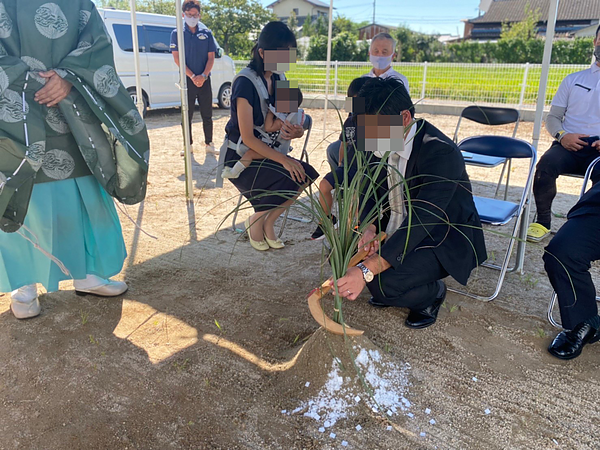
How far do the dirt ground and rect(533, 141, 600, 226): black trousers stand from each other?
0.78m

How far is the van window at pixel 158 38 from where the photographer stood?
9.52m

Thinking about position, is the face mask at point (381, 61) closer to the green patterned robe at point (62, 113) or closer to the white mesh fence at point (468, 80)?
the green patterned robe at point (62, 113)

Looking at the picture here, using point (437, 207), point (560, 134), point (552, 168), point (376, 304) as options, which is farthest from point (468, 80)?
point (437, 207)

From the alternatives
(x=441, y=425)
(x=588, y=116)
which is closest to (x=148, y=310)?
(x=441, y=425)

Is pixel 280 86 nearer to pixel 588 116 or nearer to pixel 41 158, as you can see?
pixel 41 158

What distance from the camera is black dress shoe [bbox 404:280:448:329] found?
2430 mm

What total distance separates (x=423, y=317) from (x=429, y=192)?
0.72m

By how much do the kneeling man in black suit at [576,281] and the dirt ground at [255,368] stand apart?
0.09 metres

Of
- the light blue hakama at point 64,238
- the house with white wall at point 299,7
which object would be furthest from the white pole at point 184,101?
the house with white wall at point 299,7

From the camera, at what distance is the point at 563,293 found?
2.18 m

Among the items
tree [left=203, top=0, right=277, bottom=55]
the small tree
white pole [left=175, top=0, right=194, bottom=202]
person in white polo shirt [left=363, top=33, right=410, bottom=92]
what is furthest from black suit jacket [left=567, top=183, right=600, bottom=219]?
tree [left=203, top=0, right=277, bottom=55]

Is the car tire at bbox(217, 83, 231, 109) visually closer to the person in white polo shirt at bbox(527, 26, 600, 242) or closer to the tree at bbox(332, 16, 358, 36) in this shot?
the person in white polo shirt at bbox(527, 26, 600, 242)

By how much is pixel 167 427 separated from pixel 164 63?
9.11 metres

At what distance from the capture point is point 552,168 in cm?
366
